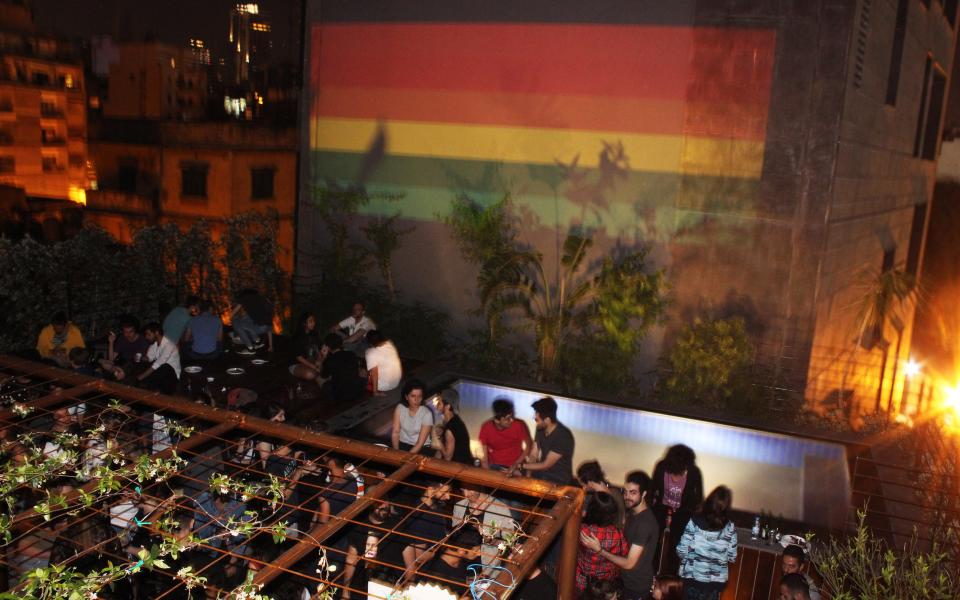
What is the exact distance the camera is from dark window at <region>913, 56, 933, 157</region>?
43.5 feet

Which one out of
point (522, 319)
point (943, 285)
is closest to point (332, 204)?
point (522, 319)

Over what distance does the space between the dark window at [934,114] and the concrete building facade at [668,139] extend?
1.90 metres

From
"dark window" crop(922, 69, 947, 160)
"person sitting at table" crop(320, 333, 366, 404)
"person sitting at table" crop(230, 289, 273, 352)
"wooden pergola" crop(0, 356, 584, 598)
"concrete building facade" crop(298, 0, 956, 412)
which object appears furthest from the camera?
"dark window" crop(922, 69, 947, 160)

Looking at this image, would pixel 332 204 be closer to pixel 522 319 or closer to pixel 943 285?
pixel 522 319

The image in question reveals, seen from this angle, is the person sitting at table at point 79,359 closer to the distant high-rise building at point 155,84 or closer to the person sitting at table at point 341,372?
the person sitting at table at point 341,372

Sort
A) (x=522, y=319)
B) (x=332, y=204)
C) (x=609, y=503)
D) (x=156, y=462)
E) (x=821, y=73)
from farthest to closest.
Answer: (x=332, y=204) → (x=522, y=319) → (x=821, y=73) → (x=609, y=503) → (x=156, y=462)

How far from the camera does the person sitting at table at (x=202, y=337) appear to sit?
9398 millimetres

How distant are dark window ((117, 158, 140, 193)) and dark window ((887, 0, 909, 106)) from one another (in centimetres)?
1626

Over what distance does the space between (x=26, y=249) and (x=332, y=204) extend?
14.6ft

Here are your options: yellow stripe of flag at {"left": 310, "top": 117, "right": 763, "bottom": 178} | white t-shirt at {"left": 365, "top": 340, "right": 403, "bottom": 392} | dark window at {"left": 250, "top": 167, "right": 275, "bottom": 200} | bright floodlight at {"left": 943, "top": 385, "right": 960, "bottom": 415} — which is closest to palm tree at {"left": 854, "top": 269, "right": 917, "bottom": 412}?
bright floodlight at {"left": 943, "top": 385, "right": 960, "bottom": 415}

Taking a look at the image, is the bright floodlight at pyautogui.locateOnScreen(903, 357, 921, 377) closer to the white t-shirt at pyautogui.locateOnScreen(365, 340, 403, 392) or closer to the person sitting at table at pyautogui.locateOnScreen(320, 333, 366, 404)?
the white t-shirt at pyautogui.locateOnScreen(365, 340, 403, 392)

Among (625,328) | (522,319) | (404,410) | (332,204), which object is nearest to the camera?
(404,410)

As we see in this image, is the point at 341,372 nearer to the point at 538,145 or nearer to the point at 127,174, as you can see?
the point at 538,145

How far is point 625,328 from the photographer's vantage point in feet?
32.8
